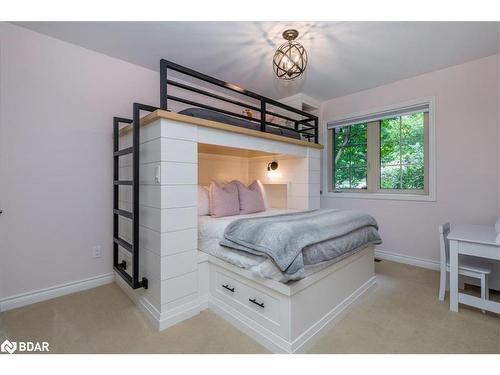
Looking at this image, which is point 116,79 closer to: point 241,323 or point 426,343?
point 241,323

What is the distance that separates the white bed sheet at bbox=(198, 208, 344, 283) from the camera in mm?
1463

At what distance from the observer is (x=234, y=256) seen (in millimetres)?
1704

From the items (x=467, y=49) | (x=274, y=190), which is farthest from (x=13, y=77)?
(x=467, y=49)

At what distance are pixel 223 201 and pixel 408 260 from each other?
245 cm

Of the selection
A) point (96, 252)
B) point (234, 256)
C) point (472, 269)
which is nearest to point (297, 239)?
point (234, 256)

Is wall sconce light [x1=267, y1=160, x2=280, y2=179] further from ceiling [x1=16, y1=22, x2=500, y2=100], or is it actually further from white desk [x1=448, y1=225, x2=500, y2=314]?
white desk [x1=448, y1=225, x2=500, y2=314]

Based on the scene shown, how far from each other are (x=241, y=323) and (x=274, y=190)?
2.00 m

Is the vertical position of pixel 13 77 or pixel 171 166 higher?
pixel 13 77

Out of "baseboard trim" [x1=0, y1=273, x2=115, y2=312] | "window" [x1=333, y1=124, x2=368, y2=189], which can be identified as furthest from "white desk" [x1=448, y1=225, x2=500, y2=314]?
"baseboard trim" [x1=0, y1=273, x2=115, y2=312]

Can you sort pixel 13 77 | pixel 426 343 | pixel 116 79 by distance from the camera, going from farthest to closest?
pixel 116 79 < pixel 13 77 < pixel 426 343

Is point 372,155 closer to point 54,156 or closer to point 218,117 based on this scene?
point 218,117

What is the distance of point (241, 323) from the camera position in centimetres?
163

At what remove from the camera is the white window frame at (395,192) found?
109 inches
